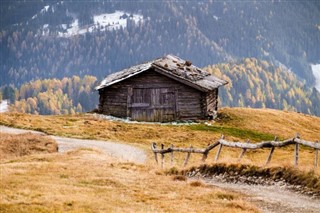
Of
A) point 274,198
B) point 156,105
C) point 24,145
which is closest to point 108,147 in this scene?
point 24,145

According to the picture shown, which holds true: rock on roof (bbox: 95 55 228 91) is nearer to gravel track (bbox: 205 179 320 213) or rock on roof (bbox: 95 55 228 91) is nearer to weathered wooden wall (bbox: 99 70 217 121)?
weathered wooden wall (bbox: 99 70 217 121)

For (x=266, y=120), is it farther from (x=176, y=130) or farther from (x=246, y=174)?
(x=246, y=174)

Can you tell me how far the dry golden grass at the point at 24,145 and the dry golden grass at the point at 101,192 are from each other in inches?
277

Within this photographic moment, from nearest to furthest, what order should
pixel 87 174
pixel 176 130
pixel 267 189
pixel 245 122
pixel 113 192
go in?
pixel 113 192 → pixel 267 189 → pixel 87 174 → pixel 176 130 → pixel 245 122

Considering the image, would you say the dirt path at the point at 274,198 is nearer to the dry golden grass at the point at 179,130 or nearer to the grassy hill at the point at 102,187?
the grassy hill at the point at 102,187

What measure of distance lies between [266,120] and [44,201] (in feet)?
159

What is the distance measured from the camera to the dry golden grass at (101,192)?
14.5 metres

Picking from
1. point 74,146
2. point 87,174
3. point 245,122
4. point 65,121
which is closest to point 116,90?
point 65,121

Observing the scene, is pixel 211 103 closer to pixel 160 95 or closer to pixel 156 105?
pixel 160 95

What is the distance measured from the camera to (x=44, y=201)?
1450 cm

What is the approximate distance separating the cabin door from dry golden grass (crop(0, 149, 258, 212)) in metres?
31.5

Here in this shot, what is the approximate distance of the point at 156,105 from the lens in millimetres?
55469

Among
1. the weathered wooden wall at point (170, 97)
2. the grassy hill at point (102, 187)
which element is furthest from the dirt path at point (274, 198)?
the weathered wooden wall at point (170, 97)

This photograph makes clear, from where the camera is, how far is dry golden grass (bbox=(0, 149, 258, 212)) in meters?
14.5
